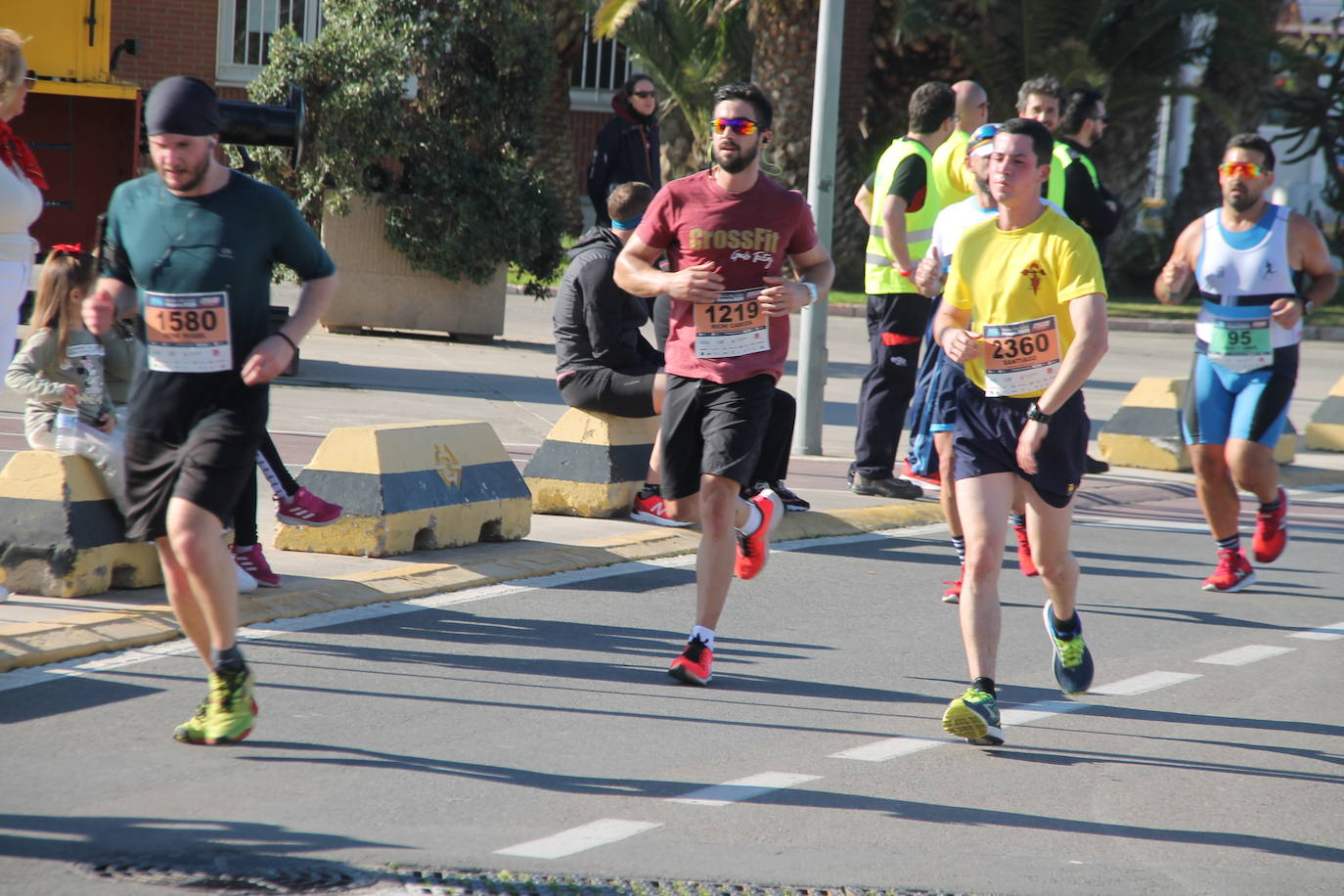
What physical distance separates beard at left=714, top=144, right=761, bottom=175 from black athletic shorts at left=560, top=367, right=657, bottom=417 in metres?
2.91

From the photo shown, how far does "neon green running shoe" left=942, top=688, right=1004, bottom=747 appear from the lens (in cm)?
529

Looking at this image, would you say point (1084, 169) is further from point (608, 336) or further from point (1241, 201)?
point (608, 336)

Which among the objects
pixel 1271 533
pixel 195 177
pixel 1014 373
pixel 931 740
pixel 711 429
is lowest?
pixel 931 740

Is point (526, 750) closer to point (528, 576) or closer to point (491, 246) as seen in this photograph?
point (528, 576)

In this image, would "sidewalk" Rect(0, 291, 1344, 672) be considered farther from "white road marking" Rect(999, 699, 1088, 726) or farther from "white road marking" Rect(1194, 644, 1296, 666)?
"white road marking" Rect(1194, 644, 1296, 666)

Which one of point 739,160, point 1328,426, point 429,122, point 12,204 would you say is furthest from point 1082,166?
Result: point 429,122

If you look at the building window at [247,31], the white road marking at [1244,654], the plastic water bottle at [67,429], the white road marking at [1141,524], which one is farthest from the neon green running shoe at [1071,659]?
the building window at [247,31]

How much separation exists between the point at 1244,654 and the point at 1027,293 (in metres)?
2.27

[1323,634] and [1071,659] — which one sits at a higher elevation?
[1071,659]

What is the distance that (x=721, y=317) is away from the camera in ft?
19.6

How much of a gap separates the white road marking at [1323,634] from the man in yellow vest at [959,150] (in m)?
3.06

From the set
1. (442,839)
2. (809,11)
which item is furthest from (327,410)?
(809,11)

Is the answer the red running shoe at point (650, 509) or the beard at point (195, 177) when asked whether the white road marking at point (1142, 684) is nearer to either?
the red running shoe at point (650, 509)

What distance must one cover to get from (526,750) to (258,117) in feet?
22.1
